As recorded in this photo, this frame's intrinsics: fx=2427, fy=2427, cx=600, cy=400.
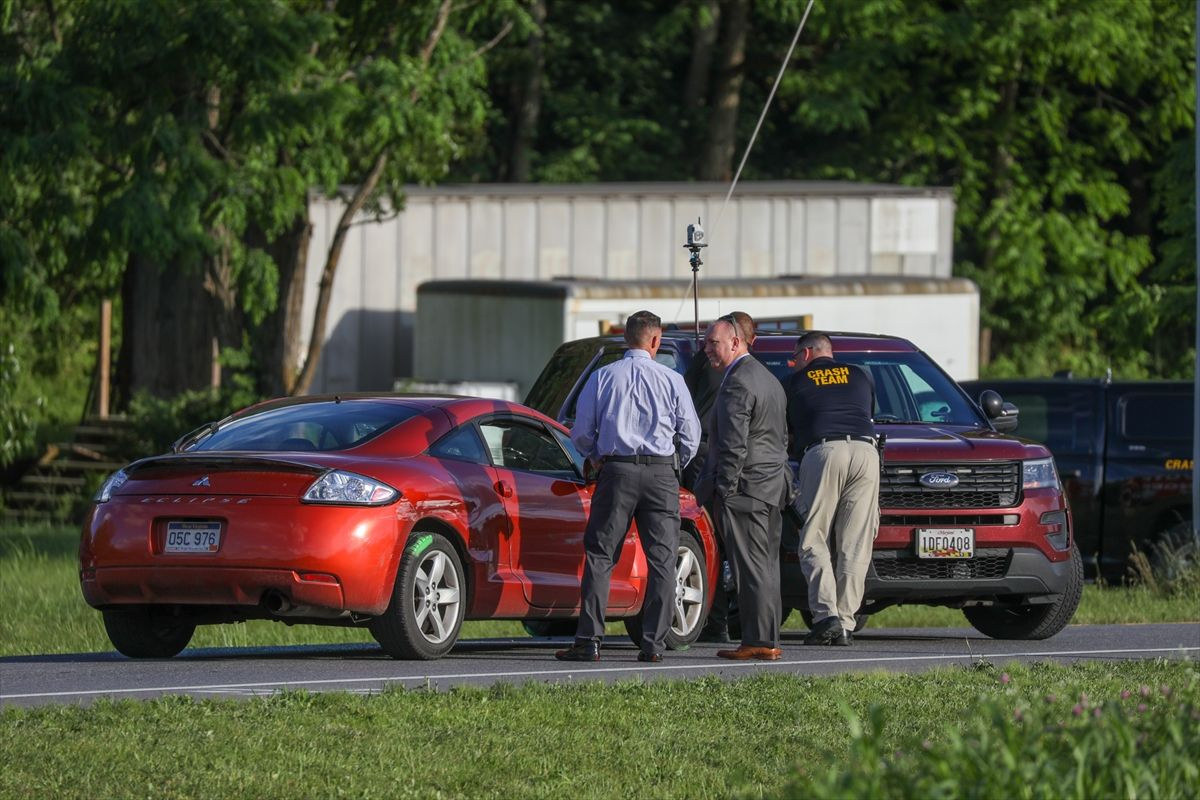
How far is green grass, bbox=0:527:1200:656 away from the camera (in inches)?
604

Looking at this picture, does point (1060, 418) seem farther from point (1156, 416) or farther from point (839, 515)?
point (839, 515)

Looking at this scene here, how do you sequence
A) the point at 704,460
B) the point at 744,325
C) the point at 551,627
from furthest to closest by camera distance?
the point at 551,627 < the point at 704,460 < the point at 744,325

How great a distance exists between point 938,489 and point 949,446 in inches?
11.7

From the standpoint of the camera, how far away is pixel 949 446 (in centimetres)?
1373

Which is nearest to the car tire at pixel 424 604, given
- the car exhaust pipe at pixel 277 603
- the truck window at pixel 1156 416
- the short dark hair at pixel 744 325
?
the car exhaust pipe at pixel 277 603

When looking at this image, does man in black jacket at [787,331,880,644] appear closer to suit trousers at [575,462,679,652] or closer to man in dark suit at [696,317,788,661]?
man in dark suit at [696,317,788,661]

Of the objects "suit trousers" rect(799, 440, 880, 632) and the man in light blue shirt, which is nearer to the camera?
the man in light blue shirt

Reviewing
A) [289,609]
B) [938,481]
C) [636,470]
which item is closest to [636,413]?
[636,470]

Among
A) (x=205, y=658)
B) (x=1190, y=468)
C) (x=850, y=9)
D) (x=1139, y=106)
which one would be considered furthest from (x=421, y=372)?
(x=1139, y=106)

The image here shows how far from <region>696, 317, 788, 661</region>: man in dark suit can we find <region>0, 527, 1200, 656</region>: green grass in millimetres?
3940

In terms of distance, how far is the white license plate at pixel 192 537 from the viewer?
443 inches

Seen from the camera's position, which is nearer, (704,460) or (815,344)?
(815,344)

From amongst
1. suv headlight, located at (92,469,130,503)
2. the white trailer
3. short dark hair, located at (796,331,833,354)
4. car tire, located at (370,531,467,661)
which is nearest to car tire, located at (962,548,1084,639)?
short dark hair, located at (796,331,833,354)

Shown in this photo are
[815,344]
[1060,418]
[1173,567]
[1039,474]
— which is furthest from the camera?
[1060,418]
